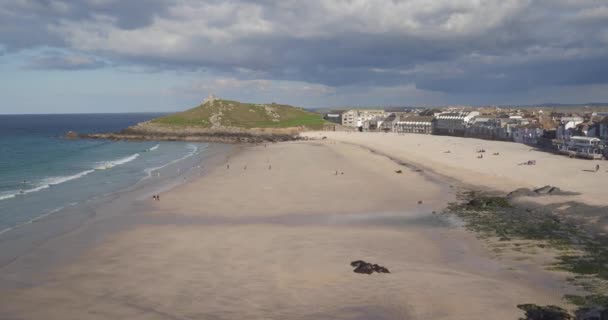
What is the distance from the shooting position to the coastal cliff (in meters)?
106

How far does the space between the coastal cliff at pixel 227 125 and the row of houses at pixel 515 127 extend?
17358mm

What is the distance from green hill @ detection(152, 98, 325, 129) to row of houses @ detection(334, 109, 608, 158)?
1374 cm

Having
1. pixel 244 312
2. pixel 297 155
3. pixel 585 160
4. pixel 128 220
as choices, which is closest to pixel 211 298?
pixel 244 312

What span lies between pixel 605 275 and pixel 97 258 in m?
17.3

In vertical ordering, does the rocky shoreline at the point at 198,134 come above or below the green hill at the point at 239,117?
below

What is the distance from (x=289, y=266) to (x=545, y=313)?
8.18 meters

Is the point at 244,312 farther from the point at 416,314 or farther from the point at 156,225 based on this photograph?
the point at 156,225

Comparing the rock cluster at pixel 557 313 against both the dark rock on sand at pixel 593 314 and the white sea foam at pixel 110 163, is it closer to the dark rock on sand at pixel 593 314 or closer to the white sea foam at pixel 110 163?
the dark rock on sand at pixel 593 314

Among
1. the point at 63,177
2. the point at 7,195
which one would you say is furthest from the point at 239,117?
the point at 7,195

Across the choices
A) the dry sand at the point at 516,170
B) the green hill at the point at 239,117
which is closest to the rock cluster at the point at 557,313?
the dry sand at the point at 516,170

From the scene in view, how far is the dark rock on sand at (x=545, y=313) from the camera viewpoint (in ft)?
39.7

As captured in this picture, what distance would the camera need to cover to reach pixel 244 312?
13.2 metres

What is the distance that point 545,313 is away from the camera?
1228 cm

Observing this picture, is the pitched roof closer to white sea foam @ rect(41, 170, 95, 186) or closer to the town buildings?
the town buildings
